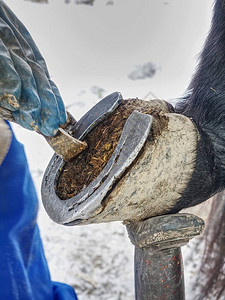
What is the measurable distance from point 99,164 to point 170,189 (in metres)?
0.16

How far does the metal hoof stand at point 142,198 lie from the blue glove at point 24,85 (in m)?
0.13

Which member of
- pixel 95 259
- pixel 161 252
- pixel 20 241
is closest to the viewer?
pixel 161 252

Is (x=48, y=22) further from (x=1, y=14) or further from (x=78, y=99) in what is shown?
(x=1, y=14)

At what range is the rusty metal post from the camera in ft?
2.25

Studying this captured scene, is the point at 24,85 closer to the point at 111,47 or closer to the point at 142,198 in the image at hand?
the point at 142,198

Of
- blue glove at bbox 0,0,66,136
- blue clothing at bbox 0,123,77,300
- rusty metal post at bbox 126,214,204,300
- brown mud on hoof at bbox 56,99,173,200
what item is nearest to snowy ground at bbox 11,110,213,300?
blue clothing at bbox 0,123,77,300

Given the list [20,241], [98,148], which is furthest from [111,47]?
[98,148]

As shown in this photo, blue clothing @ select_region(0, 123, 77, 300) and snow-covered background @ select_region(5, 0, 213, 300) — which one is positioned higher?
snow-covered background @ select_region(5, 0, 213, 300)

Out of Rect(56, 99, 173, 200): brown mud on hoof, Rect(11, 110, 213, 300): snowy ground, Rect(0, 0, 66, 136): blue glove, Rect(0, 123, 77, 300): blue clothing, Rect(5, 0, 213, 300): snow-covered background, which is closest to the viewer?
Rect(0, 0, 66, 136): blue glove

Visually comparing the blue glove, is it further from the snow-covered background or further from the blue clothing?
the snow-covered background

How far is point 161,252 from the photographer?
73 centimetres

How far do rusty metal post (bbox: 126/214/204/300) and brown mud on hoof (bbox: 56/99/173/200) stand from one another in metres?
0.17

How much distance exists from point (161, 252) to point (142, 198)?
0.16 meters

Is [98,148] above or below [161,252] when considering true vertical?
above
